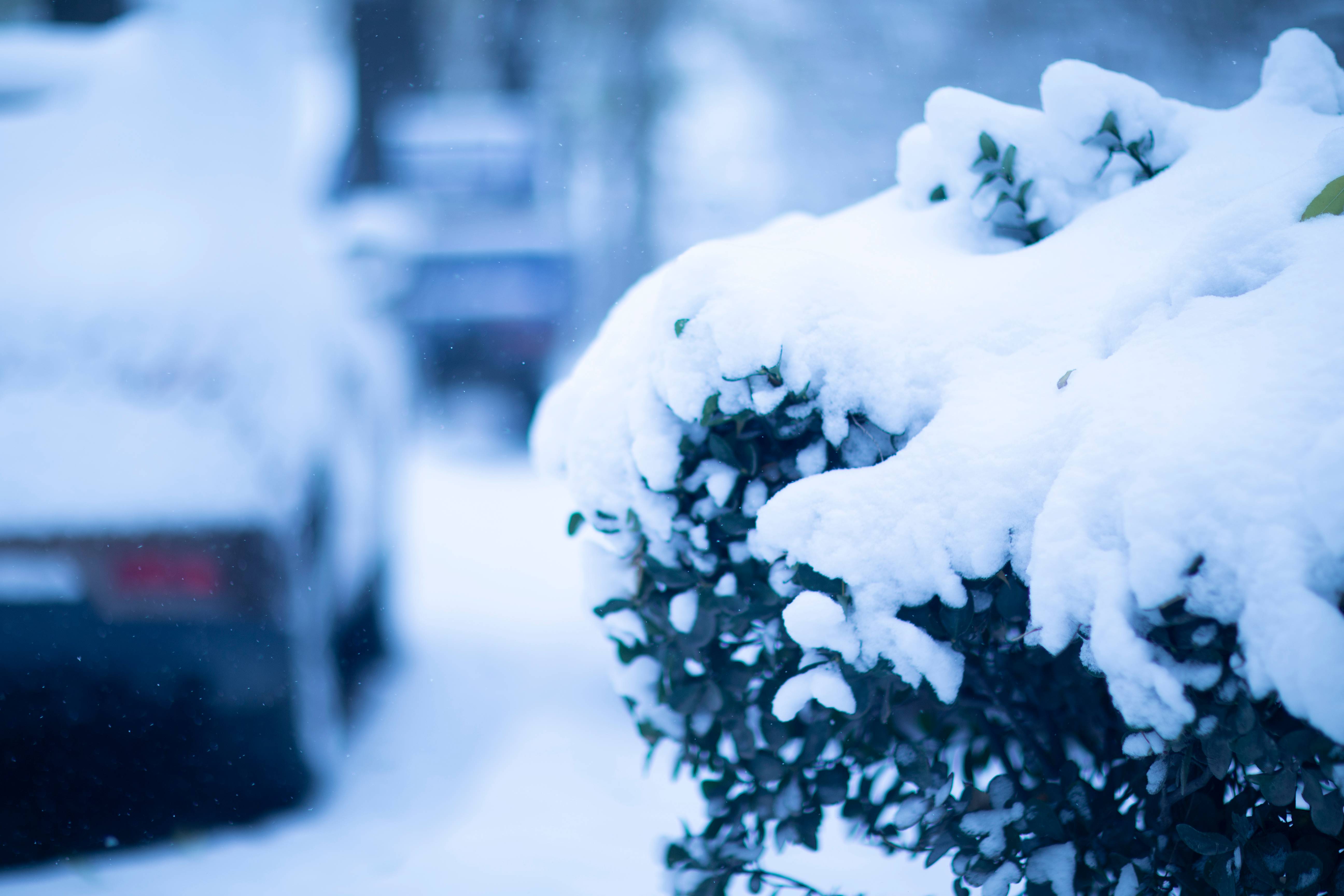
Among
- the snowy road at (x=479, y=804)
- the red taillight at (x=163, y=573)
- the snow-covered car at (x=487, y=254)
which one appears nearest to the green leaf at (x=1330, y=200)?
the snowy road at (x=479, y=804)

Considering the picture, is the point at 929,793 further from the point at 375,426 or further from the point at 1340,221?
the point at 375,426

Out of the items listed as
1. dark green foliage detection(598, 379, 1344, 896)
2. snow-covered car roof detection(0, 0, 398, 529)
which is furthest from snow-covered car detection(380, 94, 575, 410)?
dark green foliage detection(598, 379, 1344, 896)

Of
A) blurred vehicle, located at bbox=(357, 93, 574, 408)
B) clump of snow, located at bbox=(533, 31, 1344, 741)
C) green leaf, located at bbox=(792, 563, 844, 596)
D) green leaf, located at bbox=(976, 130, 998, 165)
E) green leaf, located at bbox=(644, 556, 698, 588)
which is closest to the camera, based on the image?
clump of snow, located at bbox=(533, 31, 1344, 741)

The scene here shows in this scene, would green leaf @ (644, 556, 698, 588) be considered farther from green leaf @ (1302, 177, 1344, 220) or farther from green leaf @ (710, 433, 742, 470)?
green leaf @ (1302, 177, 1344, 220)

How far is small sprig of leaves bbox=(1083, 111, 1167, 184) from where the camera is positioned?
144 centimetres

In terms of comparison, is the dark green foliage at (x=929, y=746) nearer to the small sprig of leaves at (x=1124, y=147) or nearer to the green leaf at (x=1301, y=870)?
the green leaf at (x=1301, y=870)

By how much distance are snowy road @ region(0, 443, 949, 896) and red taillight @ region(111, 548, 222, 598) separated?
0.69m

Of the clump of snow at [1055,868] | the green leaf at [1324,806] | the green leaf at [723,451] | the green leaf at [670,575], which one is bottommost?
the clump of snow at [1055,868]

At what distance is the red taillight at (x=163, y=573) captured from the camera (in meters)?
2.47

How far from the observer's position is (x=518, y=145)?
12148 mm

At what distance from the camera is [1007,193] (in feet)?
4.70

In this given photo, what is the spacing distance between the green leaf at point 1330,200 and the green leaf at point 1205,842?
0.72 meters

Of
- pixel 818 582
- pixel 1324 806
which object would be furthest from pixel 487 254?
pixel 1324 806

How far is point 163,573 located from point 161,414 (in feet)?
1.35
